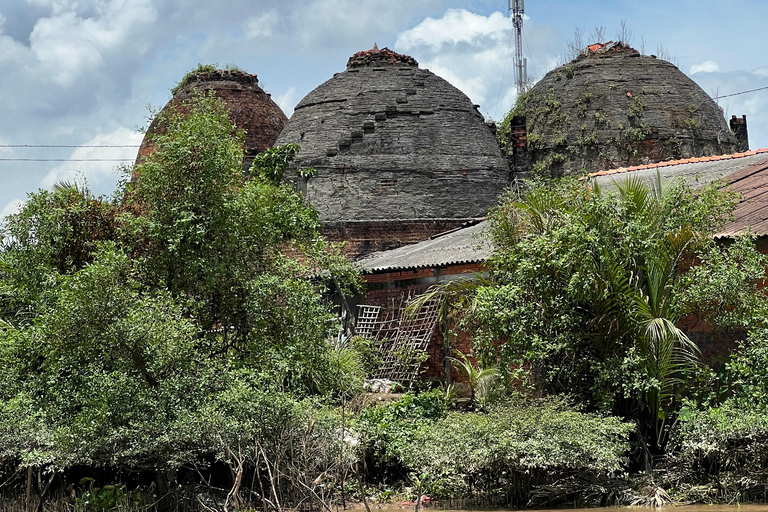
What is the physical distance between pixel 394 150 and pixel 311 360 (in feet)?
44.4

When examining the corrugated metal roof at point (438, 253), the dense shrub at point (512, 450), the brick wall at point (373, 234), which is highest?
the brick wall at point (373, 234)

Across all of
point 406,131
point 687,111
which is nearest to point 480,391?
point 406,131

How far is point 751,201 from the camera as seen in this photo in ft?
46.3

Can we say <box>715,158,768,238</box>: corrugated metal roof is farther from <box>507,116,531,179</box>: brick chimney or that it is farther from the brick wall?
<box>507,116,531,179</box>: brick chimney

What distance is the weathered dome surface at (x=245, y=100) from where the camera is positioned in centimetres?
2898

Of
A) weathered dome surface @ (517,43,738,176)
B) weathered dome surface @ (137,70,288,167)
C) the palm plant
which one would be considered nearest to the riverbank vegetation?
the palm plant

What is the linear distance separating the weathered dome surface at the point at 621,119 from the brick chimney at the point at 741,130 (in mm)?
768

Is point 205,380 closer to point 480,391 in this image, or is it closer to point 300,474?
point 300,474

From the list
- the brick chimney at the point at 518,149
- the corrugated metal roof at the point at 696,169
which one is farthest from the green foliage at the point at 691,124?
the corrugated metal roof at the point at 696,169

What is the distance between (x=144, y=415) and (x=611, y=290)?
5.83 metres

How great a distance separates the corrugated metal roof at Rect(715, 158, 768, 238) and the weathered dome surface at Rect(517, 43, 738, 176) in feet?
31.3

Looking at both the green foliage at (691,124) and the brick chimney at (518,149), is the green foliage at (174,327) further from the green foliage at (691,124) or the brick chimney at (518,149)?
the green foliage at (691,124)

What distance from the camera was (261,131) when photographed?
29.2 meters

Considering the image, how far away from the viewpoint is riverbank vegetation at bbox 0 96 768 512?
10.4 m
